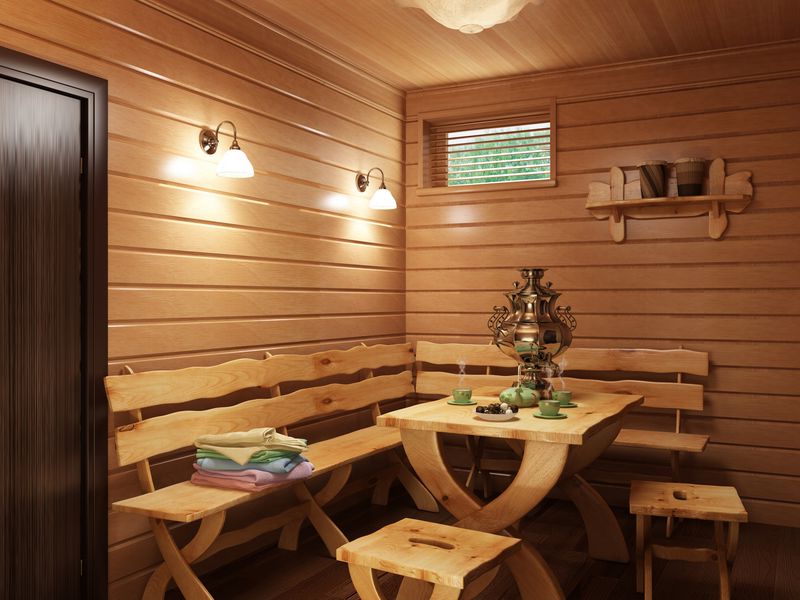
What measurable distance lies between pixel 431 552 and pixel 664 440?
2.12 metres

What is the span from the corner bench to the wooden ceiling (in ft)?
5.48

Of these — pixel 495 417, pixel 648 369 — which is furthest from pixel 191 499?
pixel 648 369

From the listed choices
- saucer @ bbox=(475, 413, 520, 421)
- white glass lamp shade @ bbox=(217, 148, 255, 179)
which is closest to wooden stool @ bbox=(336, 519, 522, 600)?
saucer @ bbox=(475, 413, 520, 421)

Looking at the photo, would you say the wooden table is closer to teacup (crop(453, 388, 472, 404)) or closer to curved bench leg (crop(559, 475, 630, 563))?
teacup (crop(453, 388, 472, 404))

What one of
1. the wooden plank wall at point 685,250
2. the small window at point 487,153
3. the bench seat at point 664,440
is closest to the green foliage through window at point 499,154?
the small window at point 487,153

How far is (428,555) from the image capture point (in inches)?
98.3

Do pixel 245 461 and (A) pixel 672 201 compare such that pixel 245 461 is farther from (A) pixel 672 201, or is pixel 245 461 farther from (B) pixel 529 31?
(A) pixel 672 201

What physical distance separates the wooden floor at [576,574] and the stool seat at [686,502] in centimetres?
45

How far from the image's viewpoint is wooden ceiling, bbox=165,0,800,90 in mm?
3807

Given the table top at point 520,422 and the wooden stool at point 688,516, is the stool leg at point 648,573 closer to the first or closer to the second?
the wooden stool at point 688,516

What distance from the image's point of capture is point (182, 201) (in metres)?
3.42

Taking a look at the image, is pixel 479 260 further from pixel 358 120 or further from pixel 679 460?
pixel 679 460

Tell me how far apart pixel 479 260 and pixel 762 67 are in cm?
200

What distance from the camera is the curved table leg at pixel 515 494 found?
2.95 m
